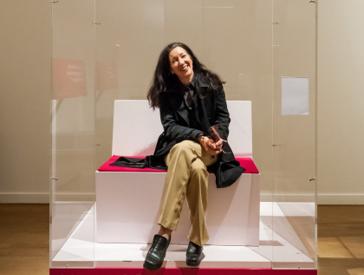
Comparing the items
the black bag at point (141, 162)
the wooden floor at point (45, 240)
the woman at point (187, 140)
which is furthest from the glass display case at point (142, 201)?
the wooden floor at point (45, 240)

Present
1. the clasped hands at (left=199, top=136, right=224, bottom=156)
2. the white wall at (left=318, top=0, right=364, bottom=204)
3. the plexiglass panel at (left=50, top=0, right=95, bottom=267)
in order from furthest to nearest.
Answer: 1. the white wall at (left=318, top=0, right=364, bottom=204)
2. the clasped hands at (left=199, top=136, right=224, bottom=156)
3. the plexiglass panel at (left=50, top=0, right=95, bottom=267)

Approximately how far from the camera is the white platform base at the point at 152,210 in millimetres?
3094

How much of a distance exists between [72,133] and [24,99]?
2.28 m

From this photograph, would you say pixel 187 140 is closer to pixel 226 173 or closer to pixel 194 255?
pixel 226 173

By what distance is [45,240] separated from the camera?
3896 mm

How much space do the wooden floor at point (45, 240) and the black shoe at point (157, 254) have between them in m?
0.90

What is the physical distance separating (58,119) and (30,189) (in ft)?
8.22

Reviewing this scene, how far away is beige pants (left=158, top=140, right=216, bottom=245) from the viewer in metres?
2.75

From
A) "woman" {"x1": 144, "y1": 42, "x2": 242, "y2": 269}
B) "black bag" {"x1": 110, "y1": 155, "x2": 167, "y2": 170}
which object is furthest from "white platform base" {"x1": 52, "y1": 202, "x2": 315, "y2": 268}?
"black bag" {"x1": 110, "y1": 155, "x2": 167, "y2": 170}

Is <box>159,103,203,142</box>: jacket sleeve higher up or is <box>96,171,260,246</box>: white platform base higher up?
<box>159,103,203,142</box>: jacket sleeve

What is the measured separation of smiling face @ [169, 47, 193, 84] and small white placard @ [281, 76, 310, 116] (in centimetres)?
66

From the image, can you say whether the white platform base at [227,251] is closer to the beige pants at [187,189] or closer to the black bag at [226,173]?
the beige pants at [187,189]

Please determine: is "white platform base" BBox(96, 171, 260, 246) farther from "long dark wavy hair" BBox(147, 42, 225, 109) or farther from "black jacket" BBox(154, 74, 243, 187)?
"long dark wavy hair" BBox(147, 42, 225, 109)

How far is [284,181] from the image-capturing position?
2.96m
